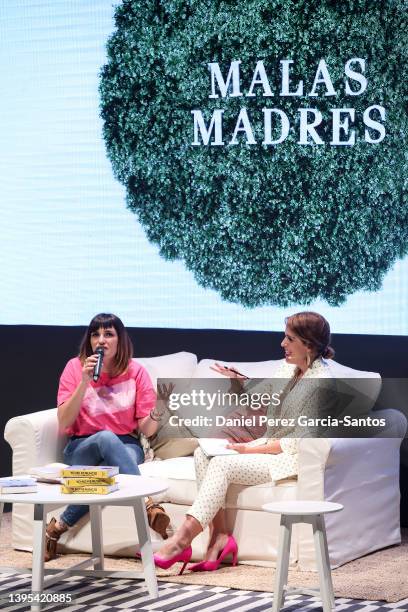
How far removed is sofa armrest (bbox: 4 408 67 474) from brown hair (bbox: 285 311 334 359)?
123 cm

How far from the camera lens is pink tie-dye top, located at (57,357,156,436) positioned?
5.83 m

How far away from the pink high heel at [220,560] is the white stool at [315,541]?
2.25 ft

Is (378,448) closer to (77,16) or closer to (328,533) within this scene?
(328,533)

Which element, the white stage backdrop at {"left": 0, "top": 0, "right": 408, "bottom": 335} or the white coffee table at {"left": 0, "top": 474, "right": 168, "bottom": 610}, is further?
the white stage backdrop at {"left": 0, "top": 0, "right": 408, "bottom": 335}

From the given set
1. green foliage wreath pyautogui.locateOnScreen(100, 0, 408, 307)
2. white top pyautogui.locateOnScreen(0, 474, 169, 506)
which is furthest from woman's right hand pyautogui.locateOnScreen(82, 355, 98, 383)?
green foliage wreath pyautogui.locateOnScreen(100, 0, 408, 307)

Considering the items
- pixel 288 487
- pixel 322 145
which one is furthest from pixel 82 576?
pixel 322 145

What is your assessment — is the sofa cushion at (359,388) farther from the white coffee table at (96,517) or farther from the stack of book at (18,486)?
the stack of book at (18,486)

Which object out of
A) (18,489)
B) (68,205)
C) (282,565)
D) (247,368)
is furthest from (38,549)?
(68,205)

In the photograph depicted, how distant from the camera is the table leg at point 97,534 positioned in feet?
17.4

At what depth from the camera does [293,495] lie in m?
5.38

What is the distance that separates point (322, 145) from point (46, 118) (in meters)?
1.52

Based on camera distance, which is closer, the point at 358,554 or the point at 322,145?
the point at 358,554

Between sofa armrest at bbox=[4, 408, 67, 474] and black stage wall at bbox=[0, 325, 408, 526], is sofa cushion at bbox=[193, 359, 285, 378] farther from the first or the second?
sofa armrest at bbox=[4, 408, 67, 474]

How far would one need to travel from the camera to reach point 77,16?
6.85 metres
